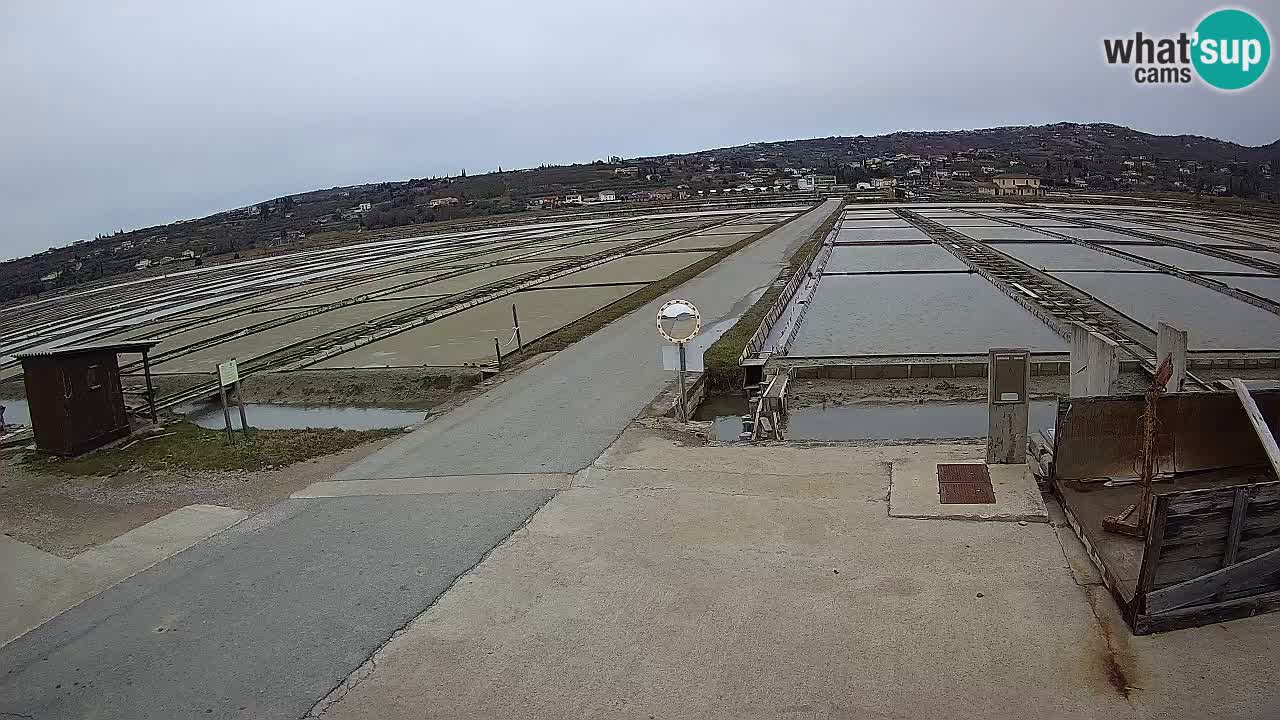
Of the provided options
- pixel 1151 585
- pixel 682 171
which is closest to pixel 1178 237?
pixel 1151 585

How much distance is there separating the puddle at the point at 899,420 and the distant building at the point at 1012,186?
81206mm

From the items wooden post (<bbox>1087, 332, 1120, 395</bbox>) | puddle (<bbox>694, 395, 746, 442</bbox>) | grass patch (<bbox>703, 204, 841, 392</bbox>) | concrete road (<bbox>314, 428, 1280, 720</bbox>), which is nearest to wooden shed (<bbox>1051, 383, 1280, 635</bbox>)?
concrete road (<bbox>314, 428, 1280, 720</bbox>)

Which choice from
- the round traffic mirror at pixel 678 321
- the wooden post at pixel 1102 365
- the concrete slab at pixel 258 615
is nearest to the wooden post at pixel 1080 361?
the wooden post at pixel 1102 365

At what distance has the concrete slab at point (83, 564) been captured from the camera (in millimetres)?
5832

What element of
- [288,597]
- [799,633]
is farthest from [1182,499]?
[288,597]

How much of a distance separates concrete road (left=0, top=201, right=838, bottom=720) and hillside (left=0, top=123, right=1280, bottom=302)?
Result: 5579 centimetres

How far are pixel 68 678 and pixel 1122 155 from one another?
182 meters

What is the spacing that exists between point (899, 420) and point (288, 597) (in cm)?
786

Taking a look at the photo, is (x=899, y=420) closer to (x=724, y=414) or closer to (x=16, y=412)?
(x=724, y=414)

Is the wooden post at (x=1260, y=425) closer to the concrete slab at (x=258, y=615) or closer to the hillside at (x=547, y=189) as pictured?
the concrete slab at (x=258, y=615)

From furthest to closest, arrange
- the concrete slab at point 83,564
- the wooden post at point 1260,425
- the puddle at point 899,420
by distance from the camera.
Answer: the puddle at point 899,420, the concrete slab at point 83,564, the wooden post at point 1260,425

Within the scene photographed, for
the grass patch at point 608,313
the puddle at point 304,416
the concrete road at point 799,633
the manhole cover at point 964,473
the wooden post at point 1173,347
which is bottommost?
the puddle at point 304,416

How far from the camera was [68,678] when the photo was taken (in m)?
4.79

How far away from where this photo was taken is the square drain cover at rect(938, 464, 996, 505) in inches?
242
